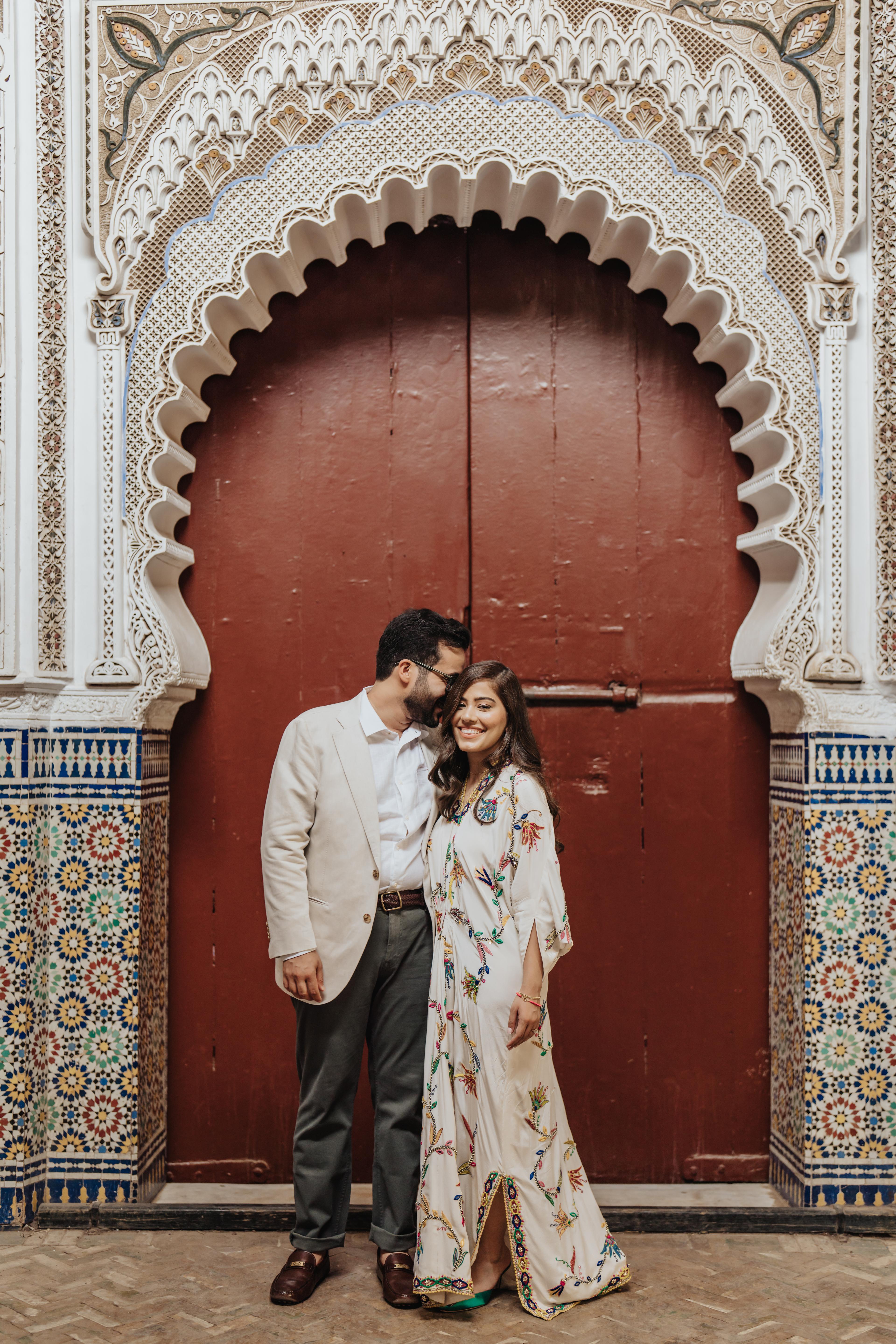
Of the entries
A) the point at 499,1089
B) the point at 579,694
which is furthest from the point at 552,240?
the point at 499,1089

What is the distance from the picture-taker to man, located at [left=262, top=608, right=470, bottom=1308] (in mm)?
2514

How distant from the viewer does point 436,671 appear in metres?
2.61

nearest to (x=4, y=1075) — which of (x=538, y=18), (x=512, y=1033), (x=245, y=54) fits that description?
(x=512, y=1033)

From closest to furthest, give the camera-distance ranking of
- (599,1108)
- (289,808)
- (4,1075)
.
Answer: (289,808), (4,1075), (599,1108)

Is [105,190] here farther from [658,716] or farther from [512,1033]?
[512,1033]

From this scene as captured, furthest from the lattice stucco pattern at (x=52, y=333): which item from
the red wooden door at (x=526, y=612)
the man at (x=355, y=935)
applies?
the man at (x=355, y=935)

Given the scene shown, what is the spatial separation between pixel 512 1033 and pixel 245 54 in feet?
8.47

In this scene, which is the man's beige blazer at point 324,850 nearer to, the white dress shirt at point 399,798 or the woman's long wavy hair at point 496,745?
the white dress shirt at point 399,798

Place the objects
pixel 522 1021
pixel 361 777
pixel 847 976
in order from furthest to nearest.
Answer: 1. pixel 847 976
2. pixel 361 777
3. pixel 522 1021

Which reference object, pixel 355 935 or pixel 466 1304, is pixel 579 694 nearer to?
pixel 355 935

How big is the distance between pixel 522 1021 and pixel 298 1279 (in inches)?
32.2

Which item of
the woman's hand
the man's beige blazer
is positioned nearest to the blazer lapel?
the man's beige blazer

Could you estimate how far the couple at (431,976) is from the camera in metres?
2.39

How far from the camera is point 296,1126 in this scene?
2559 mm
